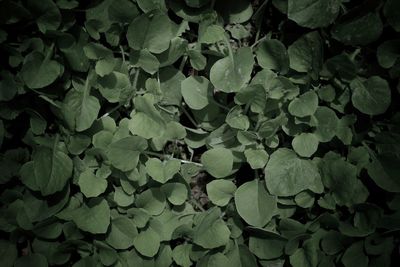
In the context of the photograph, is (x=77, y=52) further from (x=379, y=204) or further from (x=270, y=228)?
(x=379, y=204)

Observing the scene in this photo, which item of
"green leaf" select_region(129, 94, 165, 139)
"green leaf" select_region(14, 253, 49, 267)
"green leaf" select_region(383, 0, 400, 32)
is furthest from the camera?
"green leaf" select_region(14, 253, 49, 267)

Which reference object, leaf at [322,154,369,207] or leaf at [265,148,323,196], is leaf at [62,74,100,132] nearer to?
leaf at [265,148,323,196]

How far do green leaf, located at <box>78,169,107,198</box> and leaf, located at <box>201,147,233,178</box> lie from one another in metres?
0.30

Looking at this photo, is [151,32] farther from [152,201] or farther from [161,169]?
[152,201]

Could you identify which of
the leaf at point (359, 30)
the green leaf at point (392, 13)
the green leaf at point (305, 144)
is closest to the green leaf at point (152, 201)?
the green leaf at point (305, 144)

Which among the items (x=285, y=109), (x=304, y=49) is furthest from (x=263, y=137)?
(x=304, y=49)

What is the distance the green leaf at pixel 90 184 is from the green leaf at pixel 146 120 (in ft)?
0.58

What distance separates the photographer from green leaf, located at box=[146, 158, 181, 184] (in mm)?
1147

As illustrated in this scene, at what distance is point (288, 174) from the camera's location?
1159mm

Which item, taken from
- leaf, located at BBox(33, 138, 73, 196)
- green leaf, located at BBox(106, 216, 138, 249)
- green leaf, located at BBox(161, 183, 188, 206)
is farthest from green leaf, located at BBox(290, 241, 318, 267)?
leaf, located at BBox(33, 138, 73, 196)

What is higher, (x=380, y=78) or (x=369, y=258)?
(x=380, y=78)

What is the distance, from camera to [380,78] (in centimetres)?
109

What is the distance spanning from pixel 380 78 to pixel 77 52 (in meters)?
0.84

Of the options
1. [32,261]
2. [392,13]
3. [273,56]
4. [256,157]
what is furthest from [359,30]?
[32,261]
